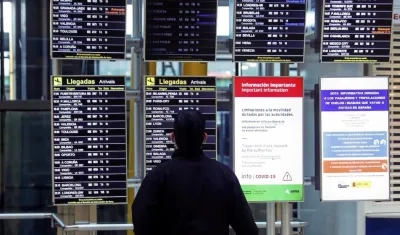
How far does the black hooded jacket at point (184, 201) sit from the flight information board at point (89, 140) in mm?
1401

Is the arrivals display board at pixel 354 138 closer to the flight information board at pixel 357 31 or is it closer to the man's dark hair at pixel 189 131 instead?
the flight information board at pixel 357 31

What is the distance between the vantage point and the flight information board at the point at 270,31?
483 cm

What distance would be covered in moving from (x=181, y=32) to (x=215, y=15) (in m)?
0.26

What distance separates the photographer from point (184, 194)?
331cm

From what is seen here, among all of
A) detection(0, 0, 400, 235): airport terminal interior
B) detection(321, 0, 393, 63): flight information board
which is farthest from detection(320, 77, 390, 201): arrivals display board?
detection(321, 0, 393, 63): flight information board

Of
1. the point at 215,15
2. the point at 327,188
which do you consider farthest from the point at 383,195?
the point at 215,15

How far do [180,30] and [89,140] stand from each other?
957 millimetres

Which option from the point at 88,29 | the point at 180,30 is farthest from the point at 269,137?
the point at 88,29

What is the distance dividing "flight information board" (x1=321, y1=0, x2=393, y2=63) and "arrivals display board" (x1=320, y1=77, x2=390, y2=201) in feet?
0.55

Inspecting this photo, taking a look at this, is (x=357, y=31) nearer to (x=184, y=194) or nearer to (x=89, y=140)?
(x=89, y=140)

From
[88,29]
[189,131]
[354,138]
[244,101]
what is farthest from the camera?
[354,138]

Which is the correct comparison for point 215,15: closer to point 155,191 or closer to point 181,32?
point 181,32

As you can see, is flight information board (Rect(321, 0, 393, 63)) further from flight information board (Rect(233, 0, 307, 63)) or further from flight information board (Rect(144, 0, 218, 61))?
flight information board (Rect(144, 0, 218, 61))

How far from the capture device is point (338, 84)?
16.2ft
